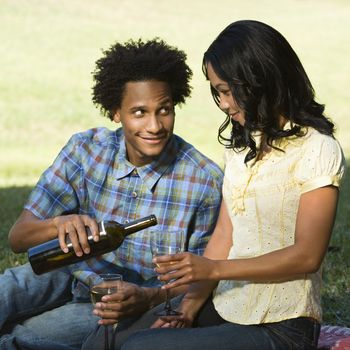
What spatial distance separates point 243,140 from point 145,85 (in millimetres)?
1049

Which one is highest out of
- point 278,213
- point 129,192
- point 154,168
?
point 154,168

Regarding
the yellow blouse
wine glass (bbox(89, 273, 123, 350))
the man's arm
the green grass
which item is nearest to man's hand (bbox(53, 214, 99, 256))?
the man's arm

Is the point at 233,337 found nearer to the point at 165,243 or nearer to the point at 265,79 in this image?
the point at 165,243

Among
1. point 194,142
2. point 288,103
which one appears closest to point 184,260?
point 288,103

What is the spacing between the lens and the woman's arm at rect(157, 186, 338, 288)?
4234mm

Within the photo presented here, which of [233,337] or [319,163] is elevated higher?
[319,163]

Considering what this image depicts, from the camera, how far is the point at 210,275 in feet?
13.8

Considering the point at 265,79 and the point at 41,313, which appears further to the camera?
the point at 41,313

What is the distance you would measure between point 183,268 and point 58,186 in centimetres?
176

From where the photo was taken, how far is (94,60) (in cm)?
2878

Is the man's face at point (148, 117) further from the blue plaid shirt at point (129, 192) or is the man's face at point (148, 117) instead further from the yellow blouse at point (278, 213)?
the yellow blouse at point (278, 213)

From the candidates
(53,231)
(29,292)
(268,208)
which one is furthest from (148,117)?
(268,208)

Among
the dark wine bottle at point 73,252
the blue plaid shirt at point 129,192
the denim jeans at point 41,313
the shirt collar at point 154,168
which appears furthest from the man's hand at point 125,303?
the shirt collar at point 154,168

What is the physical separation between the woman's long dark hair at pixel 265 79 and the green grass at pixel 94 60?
2831 mm
